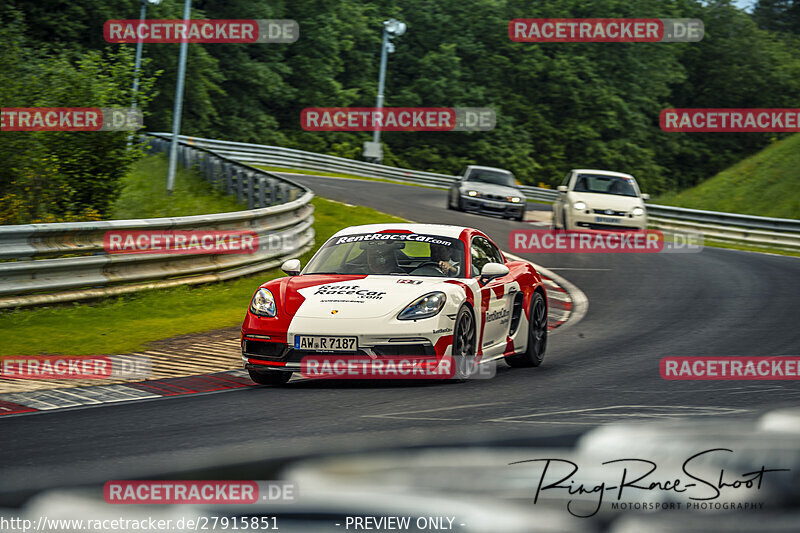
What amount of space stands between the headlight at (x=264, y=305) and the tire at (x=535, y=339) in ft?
8.89

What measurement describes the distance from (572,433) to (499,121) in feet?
198

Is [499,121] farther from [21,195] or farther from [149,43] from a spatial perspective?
[21,195]

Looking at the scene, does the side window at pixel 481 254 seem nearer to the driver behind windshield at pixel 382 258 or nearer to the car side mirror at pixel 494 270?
the car side mirror at pixel 494 270

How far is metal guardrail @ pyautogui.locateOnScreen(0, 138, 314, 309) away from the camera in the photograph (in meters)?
11.2

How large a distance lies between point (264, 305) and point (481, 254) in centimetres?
239

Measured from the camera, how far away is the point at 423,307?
837cm

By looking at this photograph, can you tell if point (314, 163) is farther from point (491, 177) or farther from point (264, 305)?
point (264, 305)

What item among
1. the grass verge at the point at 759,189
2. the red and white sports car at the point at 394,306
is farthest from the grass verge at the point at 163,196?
the grass verge at the point at 759,189

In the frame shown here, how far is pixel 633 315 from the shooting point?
13.9 metres

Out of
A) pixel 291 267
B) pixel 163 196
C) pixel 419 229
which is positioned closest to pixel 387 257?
pixel 419 229

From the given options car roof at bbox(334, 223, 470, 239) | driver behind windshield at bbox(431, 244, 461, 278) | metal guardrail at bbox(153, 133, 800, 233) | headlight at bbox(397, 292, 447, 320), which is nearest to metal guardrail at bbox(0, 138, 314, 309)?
car roof at bbox(334, 223, 470, 239)

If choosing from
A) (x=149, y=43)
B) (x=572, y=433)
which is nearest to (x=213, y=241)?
(x=572, y=433)

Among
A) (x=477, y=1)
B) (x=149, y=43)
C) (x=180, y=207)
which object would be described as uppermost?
(x=477, y=1)

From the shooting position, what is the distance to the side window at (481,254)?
9.66 m
